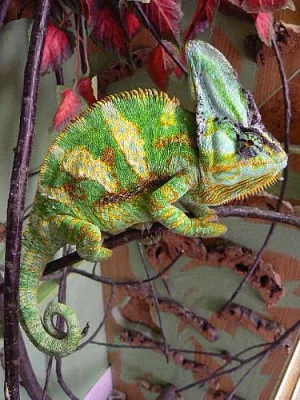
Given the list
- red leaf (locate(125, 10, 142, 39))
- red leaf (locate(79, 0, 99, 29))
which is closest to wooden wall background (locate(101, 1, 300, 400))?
red leaf (locate(125, 10, 142, 39))

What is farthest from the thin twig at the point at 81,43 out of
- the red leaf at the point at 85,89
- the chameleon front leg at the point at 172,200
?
the chameleon front leg at the point at 172,200

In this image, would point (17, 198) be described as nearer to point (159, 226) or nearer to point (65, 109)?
point (159, 226)

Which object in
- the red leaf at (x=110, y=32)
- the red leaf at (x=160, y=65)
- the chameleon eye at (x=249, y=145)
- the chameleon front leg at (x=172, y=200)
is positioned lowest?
the chameleon front leg at (x=172, y=200)

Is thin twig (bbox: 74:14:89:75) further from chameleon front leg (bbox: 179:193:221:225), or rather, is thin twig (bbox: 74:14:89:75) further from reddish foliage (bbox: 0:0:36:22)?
chameleon front leg (bbox: 179:193:221:225)

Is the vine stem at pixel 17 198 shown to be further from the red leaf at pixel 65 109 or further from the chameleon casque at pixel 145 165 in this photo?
the red leaf at pixel 65 109

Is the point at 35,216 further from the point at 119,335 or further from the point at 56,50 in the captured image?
the point at 119,335

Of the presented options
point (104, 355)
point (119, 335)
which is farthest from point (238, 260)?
point (104, 355)
